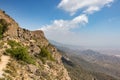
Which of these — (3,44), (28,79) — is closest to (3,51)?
(3,44)

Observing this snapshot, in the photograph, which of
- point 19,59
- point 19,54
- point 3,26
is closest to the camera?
point 19,59

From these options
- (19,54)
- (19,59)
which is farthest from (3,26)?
(19,59)

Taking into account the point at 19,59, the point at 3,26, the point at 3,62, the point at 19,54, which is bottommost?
the point at 3,62

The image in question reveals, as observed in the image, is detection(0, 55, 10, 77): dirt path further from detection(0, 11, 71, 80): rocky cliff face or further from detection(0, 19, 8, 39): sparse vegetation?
detection(0, 19, 8, 39): sparse vegetation

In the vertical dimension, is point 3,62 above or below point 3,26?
below

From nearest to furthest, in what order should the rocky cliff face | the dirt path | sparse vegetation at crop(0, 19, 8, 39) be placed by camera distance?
the dirt path, the rocky cliff face, sparse vegetation at crop(0, 19, 8, 39)

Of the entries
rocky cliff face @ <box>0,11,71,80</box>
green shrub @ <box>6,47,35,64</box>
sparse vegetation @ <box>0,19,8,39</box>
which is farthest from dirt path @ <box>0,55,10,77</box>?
sparse vegetation @ <box>0,19,8,39</box>

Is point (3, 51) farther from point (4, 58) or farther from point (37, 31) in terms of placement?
point (37, 31)

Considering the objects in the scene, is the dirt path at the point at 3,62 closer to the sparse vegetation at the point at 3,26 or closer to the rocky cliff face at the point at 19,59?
the rocky cliff face at the point at 19,59

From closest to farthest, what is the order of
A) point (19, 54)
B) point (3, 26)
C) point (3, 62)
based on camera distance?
point (3, 62)
point (19, 54)
point (3, 26)

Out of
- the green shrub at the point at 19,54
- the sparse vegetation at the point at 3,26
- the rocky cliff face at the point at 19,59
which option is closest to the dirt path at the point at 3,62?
the rocky cliff face at the point at 19,59

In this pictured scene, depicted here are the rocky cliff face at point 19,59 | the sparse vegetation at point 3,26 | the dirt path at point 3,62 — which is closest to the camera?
the dirt path at point 3,62

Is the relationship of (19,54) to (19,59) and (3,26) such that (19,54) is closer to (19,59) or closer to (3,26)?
(19,59)

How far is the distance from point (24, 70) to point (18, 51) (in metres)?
5.68
